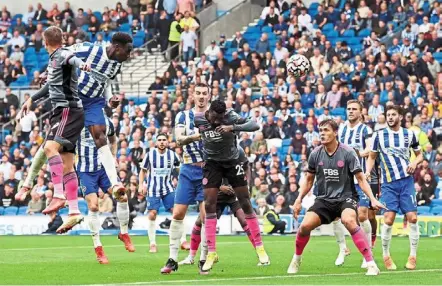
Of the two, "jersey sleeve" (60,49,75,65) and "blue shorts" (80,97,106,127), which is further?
"blue shorts" (80,97,106,127)

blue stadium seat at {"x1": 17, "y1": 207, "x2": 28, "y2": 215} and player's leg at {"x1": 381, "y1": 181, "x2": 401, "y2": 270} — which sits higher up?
player's leg at {"x1": 381, "y1": 181, "x2": 401, "y2": 270}

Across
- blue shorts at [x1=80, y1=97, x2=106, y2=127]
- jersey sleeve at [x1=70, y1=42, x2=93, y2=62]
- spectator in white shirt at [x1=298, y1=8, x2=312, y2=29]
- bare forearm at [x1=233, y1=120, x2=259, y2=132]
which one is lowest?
bare forearm at [x1=233, y1=120, x2=259, y2=132]

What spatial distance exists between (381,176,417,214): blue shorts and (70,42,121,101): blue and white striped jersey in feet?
14.8

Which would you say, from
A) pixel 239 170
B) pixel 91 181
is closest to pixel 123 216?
pixel 91 181

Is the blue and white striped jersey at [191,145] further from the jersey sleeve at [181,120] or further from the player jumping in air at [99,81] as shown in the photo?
the player jumping in air at [99,81]

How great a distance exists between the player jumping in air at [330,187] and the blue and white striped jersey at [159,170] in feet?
25.7

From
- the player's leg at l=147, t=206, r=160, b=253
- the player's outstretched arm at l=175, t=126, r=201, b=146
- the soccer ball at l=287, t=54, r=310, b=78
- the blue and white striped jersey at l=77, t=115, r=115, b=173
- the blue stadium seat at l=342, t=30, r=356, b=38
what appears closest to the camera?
the player's outstretched arm at l=175, t=126, r=201, b=146

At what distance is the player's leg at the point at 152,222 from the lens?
811 inches

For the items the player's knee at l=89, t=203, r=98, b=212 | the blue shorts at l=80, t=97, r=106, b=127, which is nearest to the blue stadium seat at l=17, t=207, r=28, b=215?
the player's knee at l=89, t=203, r=98, b=212

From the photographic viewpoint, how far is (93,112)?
52.8 ft

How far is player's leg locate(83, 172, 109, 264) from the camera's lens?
1708cm

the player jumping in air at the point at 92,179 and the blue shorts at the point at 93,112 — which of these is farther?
the player jumping in air at the point at 92,179

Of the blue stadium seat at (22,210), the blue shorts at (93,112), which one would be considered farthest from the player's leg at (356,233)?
the blue stadium seat at (22,210)

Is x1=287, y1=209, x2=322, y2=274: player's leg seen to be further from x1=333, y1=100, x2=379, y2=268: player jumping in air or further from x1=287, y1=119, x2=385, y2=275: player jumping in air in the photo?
x1=333, y1=100, x2=379, y2=268: player jumping in air
